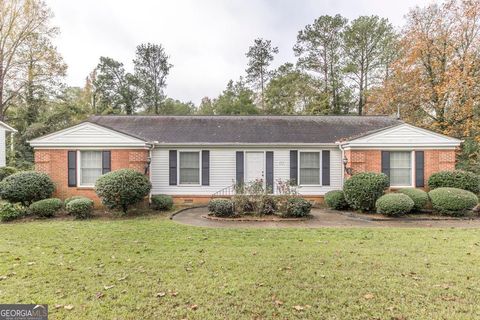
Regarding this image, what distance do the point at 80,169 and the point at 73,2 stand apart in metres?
9.31

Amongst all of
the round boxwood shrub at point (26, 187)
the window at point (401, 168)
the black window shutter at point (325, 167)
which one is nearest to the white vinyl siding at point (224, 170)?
the black window shutter at point (325, 167)

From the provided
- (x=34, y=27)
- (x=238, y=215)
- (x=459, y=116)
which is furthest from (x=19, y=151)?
(x=459, y=116)

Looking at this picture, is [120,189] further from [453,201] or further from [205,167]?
[453,201]

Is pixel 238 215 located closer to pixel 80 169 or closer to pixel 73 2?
pixel 80 169

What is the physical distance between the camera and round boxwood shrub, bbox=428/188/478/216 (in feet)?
31.7

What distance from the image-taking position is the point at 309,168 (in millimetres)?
12922

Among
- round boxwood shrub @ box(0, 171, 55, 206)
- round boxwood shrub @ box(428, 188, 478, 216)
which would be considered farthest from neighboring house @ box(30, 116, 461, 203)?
round boxwood shrub @ box(428, 188, 478, 216)

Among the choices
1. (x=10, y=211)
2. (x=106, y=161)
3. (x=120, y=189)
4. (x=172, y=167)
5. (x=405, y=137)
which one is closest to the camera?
(x=10, y=211)

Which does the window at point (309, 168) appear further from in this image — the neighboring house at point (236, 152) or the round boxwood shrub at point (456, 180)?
the round boxwood shrub at point (456, 180)

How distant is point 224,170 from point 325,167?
16.1 feet

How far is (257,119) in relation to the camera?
15602mm

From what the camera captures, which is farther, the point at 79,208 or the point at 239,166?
the point at 239,166

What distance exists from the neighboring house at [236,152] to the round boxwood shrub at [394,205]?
2.02 metres

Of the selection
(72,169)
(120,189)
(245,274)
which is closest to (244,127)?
(120,189)
